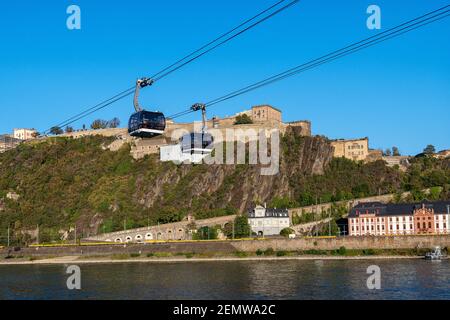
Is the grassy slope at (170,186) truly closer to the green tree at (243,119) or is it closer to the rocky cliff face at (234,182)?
the rocky cliff face at (234,182)

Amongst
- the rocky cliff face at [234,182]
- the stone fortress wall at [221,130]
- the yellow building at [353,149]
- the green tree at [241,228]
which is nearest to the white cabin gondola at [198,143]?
the green tree at [241,228]

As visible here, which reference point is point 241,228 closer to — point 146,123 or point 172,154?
point 172,154

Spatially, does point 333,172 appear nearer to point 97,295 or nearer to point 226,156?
point 226,156

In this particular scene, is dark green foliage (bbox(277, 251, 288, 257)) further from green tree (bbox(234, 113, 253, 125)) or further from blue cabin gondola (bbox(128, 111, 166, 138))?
green tree (bbox(234, 113, 253, 125))

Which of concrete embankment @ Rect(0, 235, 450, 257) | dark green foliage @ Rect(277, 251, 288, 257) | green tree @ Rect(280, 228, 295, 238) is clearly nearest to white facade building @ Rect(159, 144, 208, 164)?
green tree @ Rect(280, 228, 295, 238)

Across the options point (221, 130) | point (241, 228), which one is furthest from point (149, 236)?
point (221, 130)

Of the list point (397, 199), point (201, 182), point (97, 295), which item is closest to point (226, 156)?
point (201, 182)

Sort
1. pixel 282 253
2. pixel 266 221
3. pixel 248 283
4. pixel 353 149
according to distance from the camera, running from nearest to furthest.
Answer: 1. pixel 248 283
2. pixel 282 253
3. pixel 266 221
4. pixel 353 149
